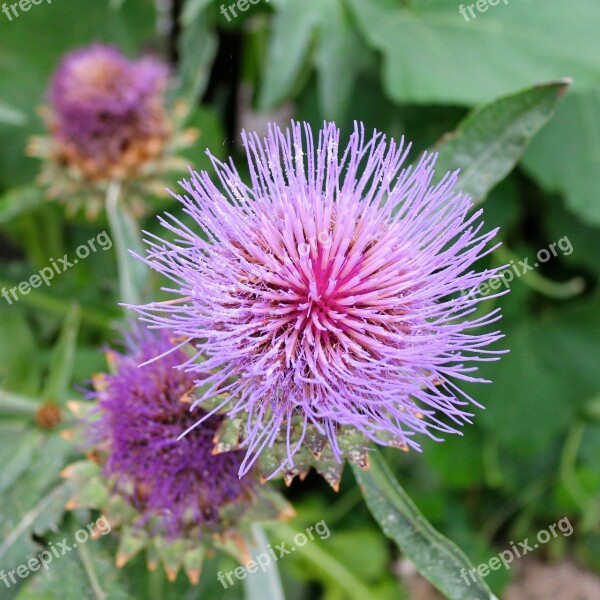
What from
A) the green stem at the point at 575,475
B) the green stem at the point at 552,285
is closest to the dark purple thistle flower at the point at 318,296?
the green stem at the point at 552,285

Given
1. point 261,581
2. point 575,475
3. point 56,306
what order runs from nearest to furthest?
1. point 261,581
2. point 56,306
3. point 575,475

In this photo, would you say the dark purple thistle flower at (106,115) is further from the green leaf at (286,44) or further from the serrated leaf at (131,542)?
the serrated leaf at (131,542)

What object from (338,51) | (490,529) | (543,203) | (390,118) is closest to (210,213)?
(338,51)

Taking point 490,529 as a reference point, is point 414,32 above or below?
above

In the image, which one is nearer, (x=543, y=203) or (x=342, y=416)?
(x=342, y=416)

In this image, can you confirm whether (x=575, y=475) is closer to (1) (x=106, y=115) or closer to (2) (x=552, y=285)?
(2) (x=552, y=285)

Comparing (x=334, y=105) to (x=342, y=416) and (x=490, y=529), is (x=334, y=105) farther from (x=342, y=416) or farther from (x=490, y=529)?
(x=490, y=529)

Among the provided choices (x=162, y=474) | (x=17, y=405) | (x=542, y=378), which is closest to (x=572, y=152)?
(x=542, y=378)
